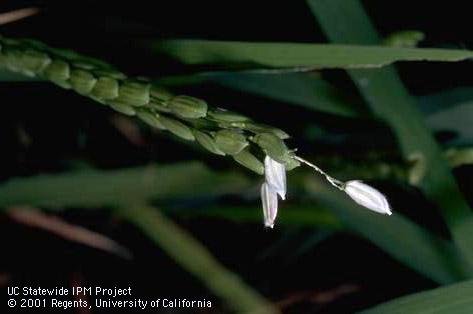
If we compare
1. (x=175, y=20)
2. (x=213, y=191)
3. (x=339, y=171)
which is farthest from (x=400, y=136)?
(x=175, y=20)

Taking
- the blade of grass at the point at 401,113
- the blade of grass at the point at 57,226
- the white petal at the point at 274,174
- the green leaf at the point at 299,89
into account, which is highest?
the blade of grass at the point at 57,226

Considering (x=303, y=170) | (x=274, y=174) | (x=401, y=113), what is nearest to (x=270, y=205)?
(x=274, y=174)

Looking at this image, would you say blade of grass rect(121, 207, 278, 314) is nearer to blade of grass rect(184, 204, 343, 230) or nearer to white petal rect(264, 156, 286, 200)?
blade of grass rect(184, 204, 343, 230)

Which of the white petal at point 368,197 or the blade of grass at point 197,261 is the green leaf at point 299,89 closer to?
the blade of grass at point 197,261

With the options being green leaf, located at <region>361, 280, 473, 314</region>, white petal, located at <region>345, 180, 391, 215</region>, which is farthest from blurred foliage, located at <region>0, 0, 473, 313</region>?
white petal, located at <region>345, 180, 391, 215</region>

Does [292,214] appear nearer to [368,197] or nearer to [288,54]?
[288,54]

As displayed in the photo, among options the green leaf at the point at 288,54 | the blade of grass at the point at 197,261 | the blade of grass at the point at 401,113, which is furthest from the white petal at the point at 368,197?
the blade of grass at the point at 197,261

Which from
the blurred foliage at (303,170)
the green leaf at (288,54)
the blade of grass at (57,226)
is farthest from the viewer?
the blade of grass at (57,226)
